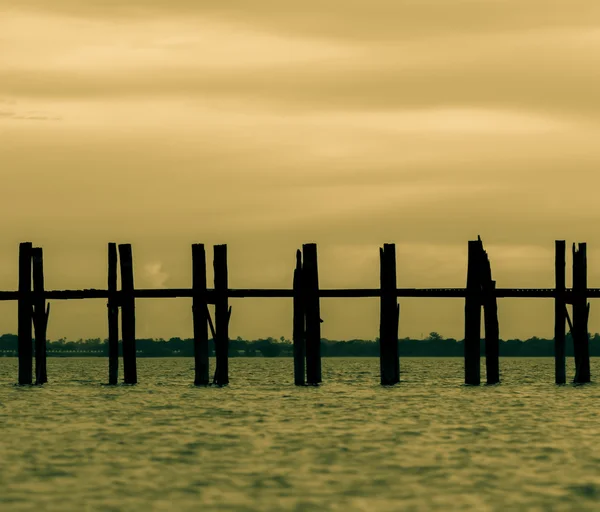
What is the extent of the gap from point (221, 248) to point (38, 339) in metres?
Result: 6.27

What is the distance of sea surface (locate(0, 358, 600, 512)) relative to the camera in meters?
16.0

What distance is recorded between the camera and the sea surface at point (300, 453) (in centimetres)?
1595

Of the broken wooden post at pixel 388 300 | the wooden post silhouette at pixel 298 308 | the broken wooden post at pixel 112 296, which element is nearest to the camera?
the broken wooden post at pixel 388 300

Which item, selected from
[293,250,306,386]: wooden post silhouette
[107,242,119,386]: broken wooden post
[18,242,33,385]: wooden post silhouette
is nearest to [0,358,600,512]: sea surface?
[293,250,306,386]: wooden post silhouette

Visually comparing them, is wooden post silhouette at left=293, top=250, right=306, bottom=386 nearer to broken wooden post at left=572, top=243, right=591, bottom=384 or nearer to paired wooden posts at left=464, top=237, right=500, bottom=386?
paired wooden posts at left=464, top=237, right=500, bottom=386

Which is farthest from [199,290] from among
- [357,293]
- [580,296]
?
[580,296]

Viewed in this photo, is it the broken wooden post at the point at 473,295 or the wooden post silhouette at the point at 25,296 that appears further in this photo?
the wooden post silhouette at the point at 25,296

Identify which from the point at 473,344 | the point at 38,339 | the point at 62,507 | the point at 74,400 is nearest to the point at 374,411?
the point at 473,344

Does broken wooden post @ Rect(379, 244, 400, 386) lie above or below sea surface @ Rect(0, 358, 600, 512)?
above

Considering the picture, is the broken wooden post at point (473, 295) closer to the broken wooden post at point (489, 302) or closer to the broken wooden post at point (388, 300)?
the broken wooden post at point (489, 302)

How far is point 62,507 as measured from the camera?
50.3 feet

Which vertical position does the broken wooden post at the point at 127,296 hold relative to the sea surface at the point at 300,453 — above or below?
above

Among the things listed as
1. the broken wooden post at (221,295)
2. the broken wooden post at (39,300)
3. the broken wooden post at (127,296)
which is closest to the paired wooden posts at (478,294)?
the broken wooden post at (221,295)

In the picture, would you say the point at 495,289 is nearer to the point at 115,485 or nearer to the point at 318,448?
the point at 318,448
